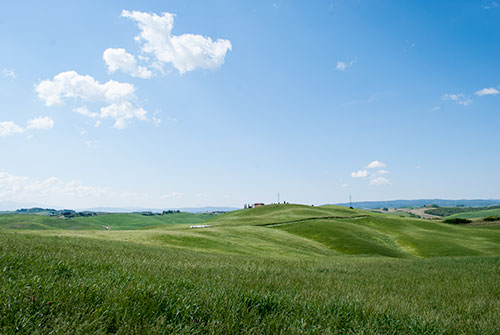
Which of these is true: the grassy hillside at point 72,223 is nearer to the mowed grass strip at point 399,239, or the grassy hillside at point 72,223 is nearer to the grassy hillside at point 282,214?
the grassy hillside at point 282,214

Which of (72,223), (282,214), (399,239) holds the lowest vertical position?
(72,223)

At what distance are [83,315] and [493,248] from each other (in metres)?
65.9

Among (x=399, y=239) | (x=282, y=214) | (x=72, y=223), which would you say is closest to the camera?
(x=399, y=239)

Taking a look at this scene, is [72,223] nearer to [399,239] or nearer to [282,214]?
[282,214]

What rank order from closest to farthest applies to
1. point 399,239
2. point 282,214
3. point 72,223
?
1. point 399,239
2. point 282,214
3. point 72,223

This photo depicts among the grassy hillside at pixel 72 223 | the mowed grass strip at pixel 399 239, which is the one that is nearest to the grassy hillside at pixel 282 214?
the mowed grass strip at pixel 399 239

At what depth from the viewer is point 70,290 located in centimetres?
389

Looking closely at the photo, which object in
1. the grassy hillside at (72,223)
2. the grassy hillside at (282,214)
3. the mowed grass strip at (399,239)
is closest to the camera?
the mowed grass strip at (399,239)

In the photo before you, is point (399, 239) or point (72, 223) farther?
point (72, 223)

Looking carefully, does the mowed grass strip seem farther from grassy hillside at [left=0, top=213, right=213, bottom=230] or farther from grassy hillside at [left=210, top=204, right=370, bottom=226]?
grassy hillside at [left=0, top=213, right=213, bottom=230]

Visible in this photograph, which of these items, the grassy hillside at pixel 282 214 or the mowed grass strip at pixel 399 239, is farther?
the grassy hillside at pixel 282 214

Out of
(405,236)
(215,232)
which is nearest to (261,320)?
(215,232)

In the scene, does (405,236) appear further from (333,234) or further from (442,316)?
(442,316)

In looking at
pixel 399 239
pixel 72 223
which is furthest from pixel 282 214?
pixel 72 223
